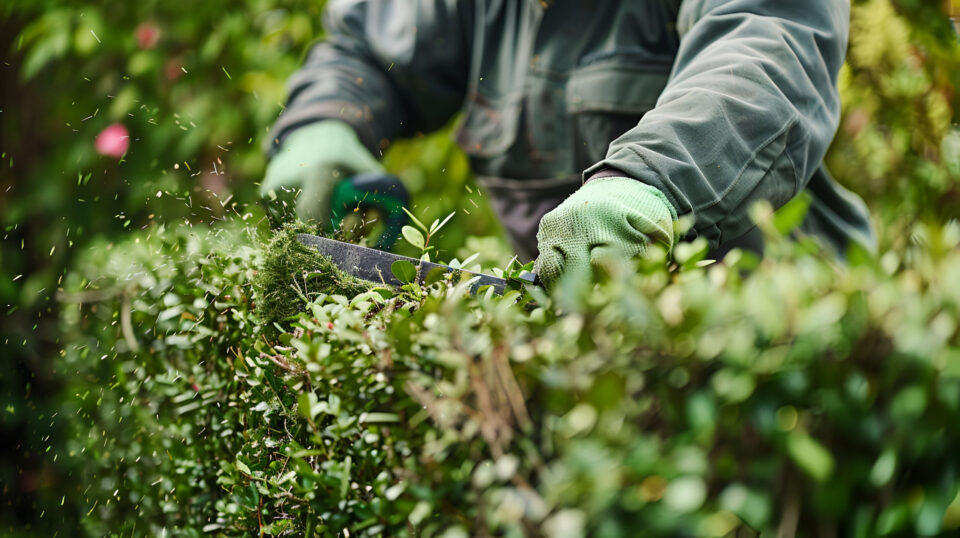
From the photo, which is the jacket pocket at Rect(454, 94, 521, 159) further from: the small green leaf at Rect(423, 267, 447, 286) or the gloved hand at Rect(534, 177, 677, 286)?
the small green leaf at Rect(423, 267, 447, 286)

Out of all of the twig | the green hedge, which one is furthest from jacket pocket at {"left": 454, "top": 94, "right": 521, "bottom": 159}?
the green hedge

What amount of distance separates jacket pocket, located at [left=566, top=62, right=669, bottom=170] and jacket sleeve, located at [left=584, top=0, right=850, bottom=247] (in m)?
0.25

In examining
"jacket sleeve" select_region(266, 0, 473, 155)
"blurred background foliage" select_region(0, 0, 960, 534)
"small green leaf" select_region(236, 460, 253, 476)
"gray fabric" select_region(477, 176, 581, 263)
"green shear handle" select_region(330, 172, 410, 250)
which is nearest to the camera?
"small green leaf" select_region(236, 460, 253, 476)

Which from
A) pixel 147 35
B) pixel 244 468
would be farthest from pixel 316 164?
pixel 147 35

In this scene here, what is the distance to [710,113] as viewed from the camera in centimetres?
137

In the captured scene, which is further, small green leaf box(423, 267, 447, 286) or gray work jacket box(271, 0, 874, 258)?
gray work jacket box(271, 0, 874, 258)

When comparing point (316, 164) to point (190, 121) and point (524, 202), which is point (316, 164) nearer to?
point (524, 202)

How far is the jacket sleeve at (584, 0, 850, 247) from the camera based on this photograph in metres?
1.31

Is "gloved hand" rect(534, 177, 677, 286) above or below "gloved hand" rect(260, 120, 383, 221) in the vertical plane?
above

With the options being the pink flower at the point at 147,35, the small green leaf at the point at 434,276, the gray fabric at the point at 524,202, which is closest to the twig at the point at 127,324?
the small green leaf at the point at 434,276

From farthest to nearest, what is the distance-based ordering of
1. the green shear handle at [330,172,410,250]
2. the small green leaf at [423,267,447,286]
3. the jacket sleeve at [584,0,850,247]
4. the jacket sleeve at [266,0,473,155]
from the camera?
the jacket sleeve at [266,0,473,155] < the green shear handle at [330,172,410,250] < the jacket sleeve at [584,0,850,247] < the small green leaf at [423,267,447,286]

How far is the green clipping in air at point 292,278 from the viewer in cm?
125

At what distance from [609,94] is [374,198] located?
2.14ft

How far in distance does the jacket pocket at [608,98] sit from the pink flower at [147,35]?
6.70 feet
